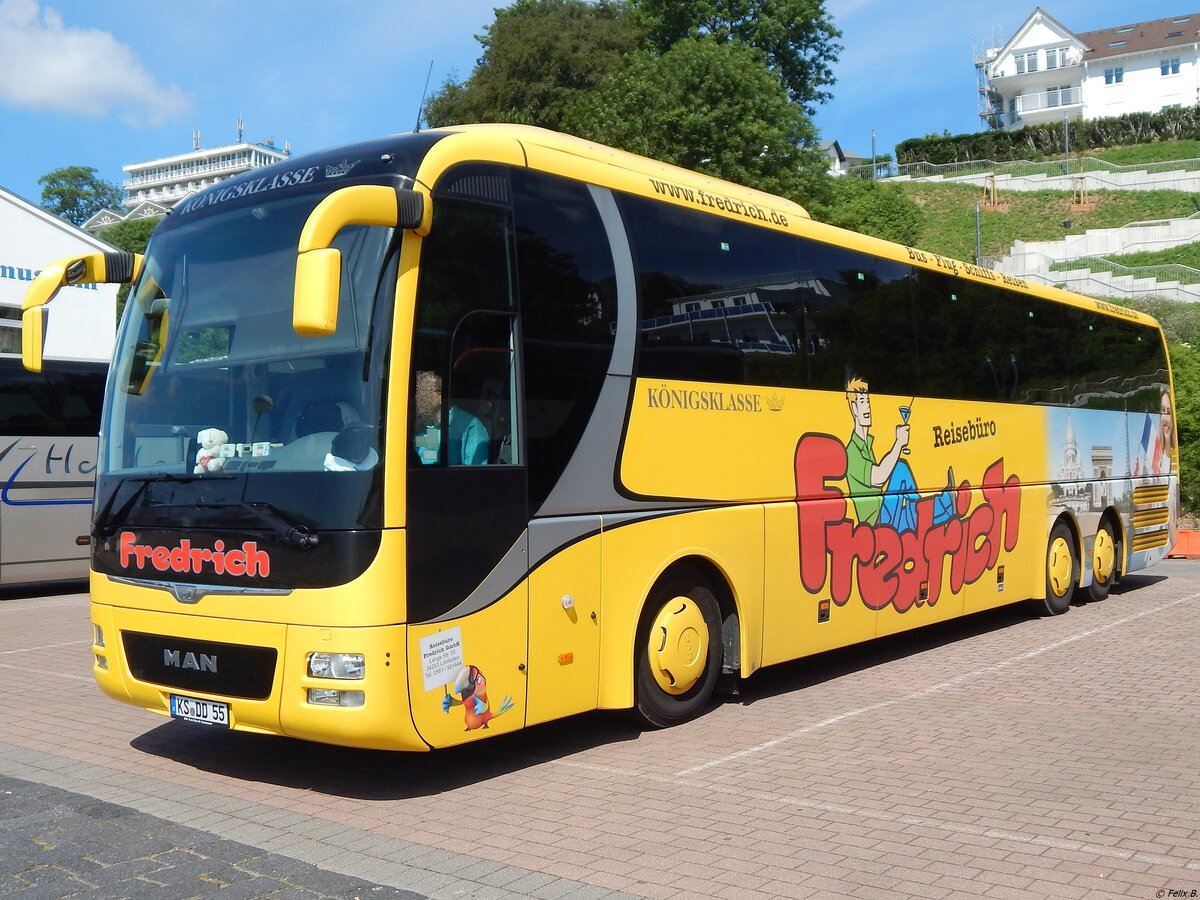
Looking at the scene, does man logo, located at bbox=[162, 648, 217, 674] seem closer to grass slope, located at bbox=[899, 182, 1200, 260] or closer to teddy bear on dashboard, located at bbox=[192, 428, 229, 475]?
teddy bear on dashboard, located at bbox=[192, 428, 229, 475]

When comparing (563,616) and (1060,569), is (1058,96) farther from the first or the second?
(563,616)

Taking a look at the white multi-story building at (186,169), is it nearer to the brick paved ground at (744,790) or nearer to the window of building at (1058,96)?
the window of building at (1058,96)

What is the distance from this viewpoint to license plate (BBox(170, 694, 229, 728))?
6.47 metres

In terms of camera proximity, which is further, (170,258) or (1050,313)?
(1050,313)

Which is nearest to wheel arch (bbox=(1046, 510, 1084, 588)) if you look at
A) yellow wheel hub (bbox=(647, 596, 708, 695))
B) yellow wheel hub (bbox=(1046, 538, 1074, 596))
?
yellow wheel hub (bbox=(1046, 538, 1074, 596))

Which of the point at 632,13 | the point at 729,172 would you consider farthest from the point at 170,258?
the point at 632,13

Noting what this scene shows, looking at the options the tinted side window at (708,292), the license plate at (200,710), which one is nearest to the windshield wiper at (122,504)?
the license plate at (200,710)

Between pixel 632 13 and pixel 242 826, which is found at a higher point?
pixel 632 13

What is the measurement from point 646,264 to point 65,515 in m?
12.0

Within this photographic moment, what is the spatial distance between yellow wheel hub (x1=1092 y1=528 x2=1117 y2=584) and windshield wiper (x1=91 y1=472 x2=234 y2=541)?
1168 cm

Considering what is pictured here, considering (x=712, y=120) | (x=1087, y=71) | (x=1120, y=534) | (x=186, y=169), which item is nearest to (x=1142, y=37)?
(x=1087, y=71)

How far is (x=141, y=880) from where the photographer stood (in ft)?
16.6

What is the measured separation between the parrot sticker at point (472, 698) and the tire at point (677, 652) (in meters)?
1.54

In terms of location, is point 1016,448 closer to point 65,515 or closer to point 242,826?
point 242,826
